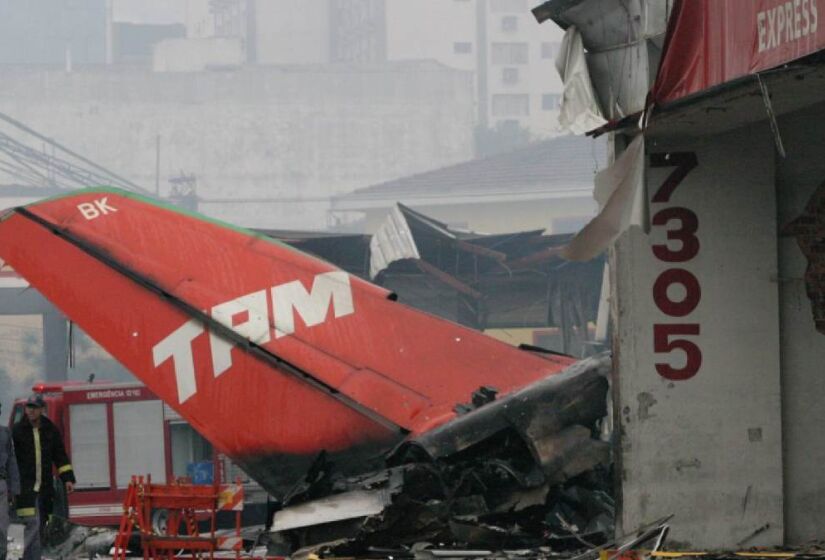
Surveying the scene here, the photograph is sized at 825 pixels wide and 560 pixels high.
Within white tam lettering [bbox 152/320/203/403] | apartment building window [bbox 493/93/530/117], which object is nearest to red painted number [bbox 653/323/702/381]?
white tam lettering [bbox 152/320/203/403]

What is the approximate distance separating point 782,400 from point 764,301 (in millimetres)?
679

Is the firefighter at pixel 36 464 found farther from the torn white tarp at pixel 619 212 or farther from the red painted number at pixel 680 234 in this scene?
the red painted number at pixel 680 234

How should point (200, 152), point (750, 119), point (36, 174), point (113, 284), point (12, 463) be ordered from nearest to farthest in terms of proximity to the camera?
point (750, 119) → point (12, 463) → point (113, 284) → point (36, 174) → point (200, 152)

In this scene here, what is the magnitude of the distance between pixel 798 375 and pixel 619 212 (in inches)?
87.5

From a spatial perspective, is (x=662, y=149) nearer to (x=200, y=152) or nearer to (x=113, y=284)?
(x=113, y=284)

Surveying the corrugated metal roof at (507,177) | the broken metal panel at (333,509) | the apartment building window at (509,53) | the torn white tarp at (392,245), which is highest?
the apartment building window at (509,53)

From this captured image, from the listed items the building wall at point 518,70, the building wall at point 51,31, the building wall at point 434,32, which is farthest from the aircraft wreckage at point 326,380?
the building wall at point 51,31

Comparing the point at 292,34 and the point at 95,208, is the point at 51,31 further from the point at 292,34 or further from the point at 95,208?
the point at 95,208

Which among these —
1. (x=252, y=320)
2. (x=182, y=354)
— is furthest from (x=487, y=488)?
(x=182, y=354)

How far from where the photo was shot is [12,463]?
36.3ft

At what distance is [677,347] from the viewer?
1034 centimetres

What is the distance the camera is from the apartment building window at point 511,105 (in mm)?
112562

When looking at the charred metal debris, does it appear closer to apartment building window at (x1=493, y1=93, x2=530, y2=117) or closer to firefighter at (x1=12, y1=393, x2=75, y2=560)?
firefighter at (x1=12, y1=393, x2=75, y2=560)

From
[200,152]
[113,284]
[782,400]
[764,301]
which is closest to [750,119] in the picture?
[764,301]
